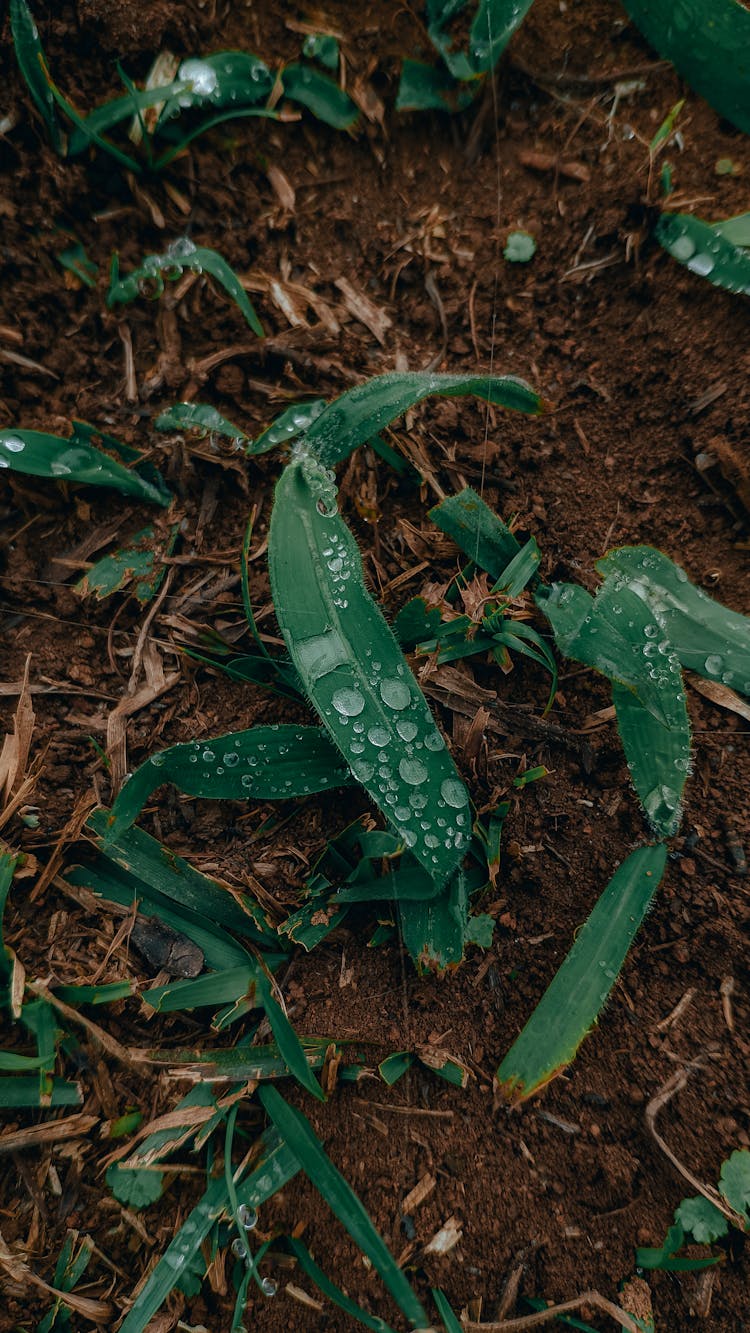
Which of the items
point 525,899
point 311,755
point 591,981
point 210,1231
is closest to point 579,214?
point 311,755

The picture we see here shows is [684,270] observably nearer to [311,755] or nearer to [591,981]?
[311,755]

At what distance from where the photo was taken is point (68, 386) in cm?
136

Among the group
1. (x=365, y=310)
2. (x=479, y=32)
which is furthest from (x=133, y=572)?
(x=479, y=32)

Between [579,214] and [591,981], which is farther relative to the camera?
[579,214]

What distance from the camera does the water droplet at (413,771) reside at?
1037 mm

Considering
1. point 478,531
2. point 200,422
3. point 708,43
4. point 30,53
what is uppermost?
point 30,53

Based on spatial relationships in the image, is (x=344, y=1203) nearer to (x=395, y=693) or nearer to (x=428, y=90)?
(x=395, y=693)

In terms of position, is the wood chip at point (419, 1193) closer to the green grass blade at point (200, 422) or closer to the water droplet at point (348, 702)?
the water droplet at point (348, 702)

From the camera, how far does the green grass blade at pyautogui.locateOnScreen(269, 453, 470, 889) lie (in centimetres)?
103

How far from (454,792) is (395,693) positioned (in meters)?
0.17

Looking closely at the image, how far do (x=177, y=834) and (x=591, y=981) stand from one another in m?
0.69

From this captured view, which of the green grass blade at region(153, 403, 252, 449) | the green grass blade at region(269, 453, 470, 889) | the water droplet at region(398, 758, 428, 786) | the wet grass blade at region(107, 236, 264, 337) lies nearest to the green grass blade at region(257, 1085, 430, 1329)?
the green grass blade at region(269, 453, 470, 889)

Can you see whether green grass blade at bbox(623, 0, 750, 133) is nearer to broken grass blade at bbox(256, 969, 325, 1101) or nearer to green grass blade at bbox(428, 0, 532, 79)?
green grass blade at bbox(428, 0, 532, 79)

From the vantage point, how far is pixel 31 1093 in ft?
3.46
